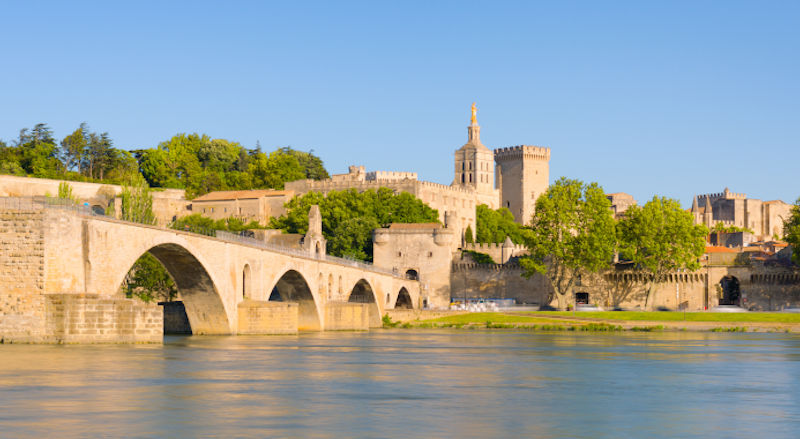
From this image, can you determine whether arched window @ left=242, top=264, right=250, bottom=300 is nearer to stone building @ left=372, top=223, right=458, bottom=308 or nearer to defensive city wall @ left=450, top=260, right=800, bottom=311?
defensive city wall @ left=450, top=260, right=800, bottom=311

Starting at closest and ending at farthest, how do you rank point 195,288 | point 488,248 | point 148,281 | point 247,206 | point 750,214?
1. point 195,288
2. point 148,281
3. point 488,248
4. point 247,206
5. point 750,214

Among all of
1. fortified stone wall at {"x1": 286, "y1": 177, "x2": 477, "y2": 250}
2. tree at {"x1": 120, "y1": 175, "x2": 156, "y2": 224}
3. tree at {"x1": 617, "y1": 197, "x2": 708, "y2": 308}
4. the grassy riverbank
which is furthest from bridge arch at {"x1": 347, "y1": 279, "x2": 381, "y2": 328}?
fortified stone wall at {"x1": 286, "y1": 177, "x2": 477, "y2": 250}

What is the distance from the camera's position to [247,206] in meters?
122

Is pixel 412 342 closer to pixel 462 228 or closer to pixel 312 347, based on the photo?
pixel 312 347

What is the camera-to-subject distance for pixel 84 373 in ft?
101

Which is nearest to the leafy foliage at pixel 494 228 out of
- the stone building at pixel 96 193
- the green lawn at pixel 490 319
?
the stone building at pixel 96 193

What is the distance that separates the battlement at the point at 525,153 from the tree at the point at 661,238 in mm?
70905

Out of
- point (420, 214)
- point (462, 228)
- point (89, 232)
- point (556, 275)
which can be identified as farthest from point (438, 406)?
point (462, 228)

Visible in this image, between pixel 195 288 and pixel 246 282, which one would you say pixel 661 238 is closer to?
pixel 246 282

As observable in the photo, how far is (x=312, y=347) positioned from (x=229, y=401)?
22059 mm

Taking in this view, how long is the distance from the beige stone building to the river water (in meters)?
74.2

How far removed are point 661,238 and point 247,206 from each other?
5133 cm

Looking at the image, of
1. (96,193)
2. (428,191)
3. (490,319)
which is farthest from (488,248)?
(96,193)

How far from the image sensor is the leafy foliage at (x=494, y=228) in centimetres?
13350
